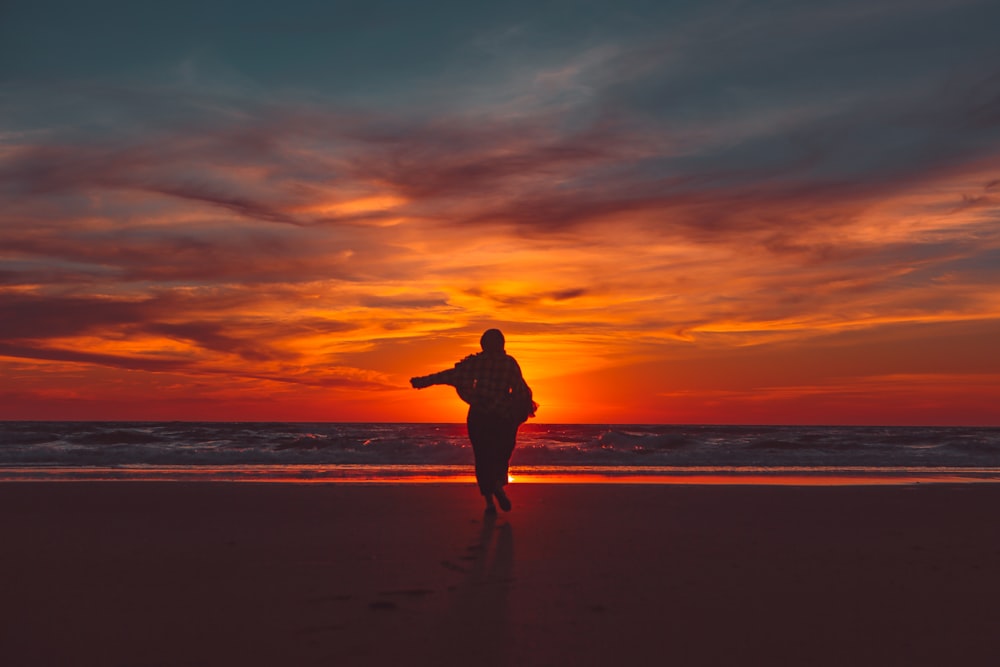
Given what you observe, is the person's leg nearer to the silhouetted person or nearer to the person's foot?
the silhouetted person

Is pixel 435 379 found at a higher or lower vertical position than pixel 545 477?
higher

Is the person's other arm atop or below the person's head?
below

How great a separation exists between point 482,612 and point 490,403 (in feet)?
14.0

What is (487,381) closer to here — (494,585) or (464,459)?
(494,585)

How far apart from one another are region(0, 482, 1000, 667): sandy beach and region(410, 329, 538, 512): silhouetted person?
1.52 feet

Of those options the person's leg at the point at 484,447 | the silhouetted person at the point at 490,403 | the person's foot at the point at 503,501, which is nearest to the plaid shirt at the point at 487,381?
the silhouetted person at the point at 490,403

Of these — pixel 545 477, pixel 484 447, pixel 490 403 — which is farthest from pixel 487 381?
pixel 545 477

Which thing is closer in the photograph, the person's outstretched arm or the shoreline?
the person's outstretched arm

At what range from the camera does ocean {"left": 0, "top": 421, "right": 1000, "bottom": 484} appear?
16.7 metres

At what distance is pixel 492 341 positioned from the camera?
29.5ft

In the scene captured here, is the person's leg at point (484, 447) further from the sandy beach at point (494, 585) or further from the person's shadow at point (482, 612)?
the person's shadow at point (482, 612)

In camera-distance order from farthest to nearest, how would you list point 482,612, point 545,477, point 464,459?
1. point 464,459
2. point 545,477
3. point 482,612

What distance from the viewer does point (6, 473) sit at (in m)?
17.3

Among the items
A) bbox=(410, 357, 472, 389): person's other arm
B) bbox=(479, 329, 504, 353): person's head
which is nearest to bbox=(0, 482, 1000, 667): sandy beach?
bbox=(410, 357, 472, 389): person's other arm
